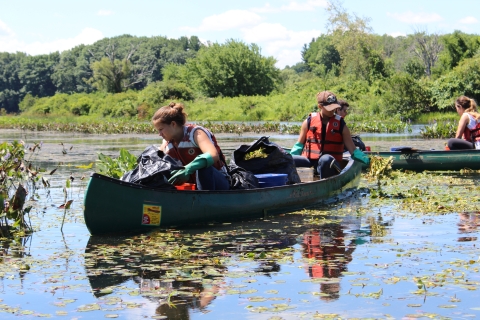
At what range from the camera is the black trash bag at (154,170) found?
6707mm

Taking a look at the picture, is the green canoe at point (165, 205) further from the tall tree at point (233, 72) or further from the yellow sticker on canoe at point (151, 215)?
the tall tree at point (233, 72)

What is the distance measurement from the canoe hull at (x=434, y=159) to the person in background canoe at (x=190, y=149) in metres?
5.32

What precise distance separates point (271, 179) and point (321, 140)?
152 cm

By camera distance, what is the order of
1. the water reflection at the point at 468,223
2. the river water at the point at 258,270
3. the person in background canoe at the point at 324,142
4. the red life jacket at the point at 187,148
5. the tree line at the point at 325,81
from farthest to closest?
the tree line at the point at 325,81 < the person in background canoe at the point at 324,142 < the red life jacket at the point at 187,148 < the water reflection at the point at 468,223 < the river water at the point at 258,270

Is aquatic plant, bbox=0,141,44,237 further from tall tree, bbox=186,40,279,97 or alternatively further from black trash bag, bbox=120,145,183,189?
tall tree, bbox=186,40,279,97

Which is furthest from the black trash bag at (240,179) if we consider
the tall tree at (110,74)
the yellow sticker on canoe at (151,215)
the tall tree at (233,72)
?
the tall tree at (110,74)

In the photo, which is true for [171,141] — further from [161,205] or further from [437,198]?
[437,198]

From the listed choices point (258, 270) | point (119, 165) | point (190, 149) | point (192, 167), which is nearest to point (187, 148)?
point (190, 149)

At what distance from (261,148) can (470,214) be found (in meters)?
2.41

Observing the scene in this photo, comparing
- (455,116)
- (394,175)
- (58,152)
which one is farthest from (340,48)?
(394,175)

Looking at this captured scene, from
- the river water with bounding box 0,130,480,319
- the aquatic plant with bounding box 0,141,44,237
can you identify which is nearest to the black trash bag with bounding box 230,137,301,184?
the river water with bounding box 0,130,480,319

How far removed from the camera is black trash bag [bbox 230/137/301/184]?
8.36 meters

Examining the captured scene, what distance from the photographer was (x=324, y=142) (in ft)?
30.7

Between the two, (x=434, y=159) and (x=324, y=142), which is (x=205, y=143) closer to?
(x=324, y=142)
